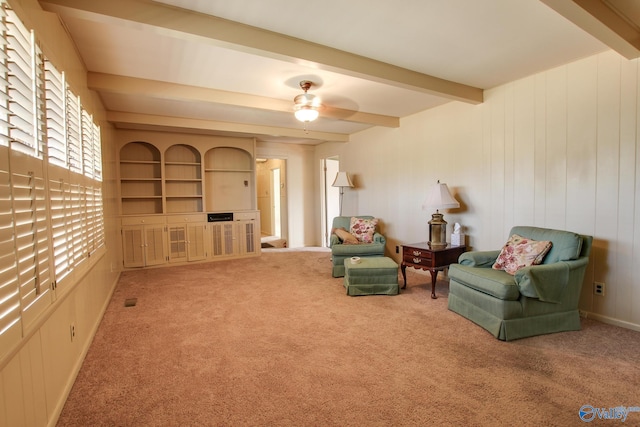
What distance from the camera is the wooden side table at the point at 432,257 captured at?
3.50 m

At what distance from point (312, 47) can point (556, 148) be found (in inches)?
96.1

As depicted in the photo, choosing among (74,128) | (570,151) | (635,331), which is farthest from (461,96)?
(74,128)

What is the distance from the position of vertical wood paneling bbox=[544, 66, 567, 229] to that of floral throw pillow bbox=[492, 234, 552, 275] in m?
0.43

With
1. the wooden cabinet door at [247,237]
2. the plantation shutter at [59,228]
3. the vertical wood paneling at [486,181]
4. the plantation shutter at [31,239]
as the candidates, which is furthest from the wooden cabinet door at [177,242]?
the vertical wood paneling at [486,181]

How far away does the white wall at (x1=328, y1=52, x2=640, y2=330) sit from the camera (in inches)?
104

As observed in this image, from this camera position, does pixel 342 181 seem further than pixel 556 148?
Yes

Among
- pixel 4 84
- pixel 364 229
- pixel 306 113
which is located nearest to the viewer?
pixel 4 84

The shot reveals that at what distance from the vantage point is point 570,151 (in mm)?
2932

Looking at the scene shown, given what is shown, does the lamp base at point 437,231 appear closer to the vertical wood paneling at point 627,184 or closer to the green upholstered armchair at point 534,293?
the green upholstered armchair at point 534,293

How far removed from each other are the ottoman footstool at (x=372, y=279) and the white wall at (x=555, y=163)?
1.12m

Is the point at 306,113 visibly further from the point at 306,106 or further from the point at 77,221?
the point at 77,221

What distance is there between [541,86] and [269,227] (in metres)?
7.13

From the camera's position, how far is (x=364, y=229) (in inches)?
191

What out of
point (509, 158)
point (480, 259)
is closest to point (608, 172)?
point (509, 158)
